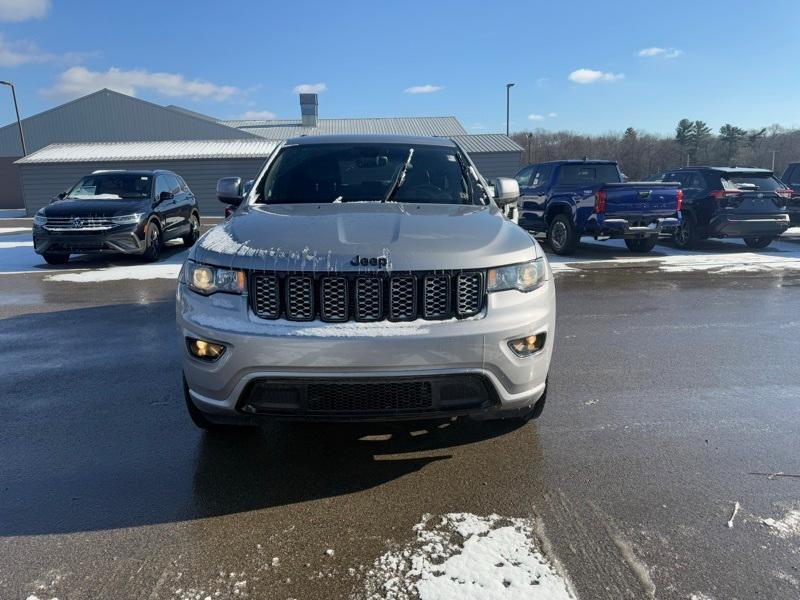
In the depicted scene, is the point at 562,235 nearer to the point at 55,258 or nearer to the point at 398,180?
the point at 398,180

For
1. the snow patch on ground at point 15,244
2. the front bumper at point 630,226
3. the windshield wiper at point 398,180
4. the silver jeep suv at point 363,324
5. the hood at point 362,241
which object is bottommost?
the snow patch on ground at point 15,244

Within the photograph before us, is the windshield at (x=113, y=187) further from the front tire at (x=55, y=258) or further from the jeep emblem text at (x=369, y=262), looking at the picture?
the jeep emblem text at (x=369, y=262)

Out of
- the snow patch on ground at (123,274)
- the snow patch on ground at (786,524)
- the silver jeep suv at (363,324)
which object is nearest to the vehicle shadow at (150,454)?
the silver jeep suv at (363,324)

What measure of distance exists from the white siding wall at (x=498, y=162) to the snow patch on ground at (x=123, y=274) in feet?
A: 73.1

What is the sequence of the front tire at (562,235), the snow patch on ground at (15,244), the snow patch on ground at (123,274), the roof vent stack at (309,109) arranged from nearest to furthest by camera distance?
the snow patch on ground at (123,274), the front tire at (562,235), the snow patch on ground at (15,244), the roof vent stack at (309,109)

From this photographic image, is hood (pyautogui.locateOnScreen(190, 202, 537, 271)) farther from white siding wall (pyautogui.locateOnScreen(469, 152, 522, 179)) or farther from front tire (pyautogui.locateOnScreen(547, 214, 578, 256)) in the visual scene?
white siding wall (pyautogui.locateOnScreen(469, 152, 522, 179))

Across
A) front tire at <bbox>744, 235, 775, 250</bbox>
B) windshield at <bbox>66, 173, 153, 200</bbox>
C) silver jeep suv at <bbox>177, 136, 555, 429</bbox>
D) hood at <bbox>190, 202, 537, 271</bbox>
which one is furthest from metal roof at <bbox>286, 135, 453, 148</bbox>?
front tire at <bbox>744, 235, 775, 250</bbox>

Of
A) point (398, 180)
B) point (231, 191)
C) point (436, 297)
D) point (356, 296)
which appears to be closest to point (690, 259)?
point (398, 180)

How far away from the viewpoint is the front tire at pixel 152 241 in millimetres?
10648

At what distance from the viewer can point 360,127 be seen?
3919 centimetres

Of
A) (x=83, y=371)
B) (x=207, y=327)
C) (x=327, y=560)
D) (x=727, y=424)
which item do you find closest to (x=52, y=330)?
(x=83, y=371)

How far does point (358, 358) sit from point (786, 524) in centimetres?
205

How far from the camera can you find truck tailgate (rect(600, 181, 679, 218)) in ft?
34.6

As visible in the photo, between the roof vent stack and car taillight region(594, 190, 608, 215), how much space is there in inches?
1358
